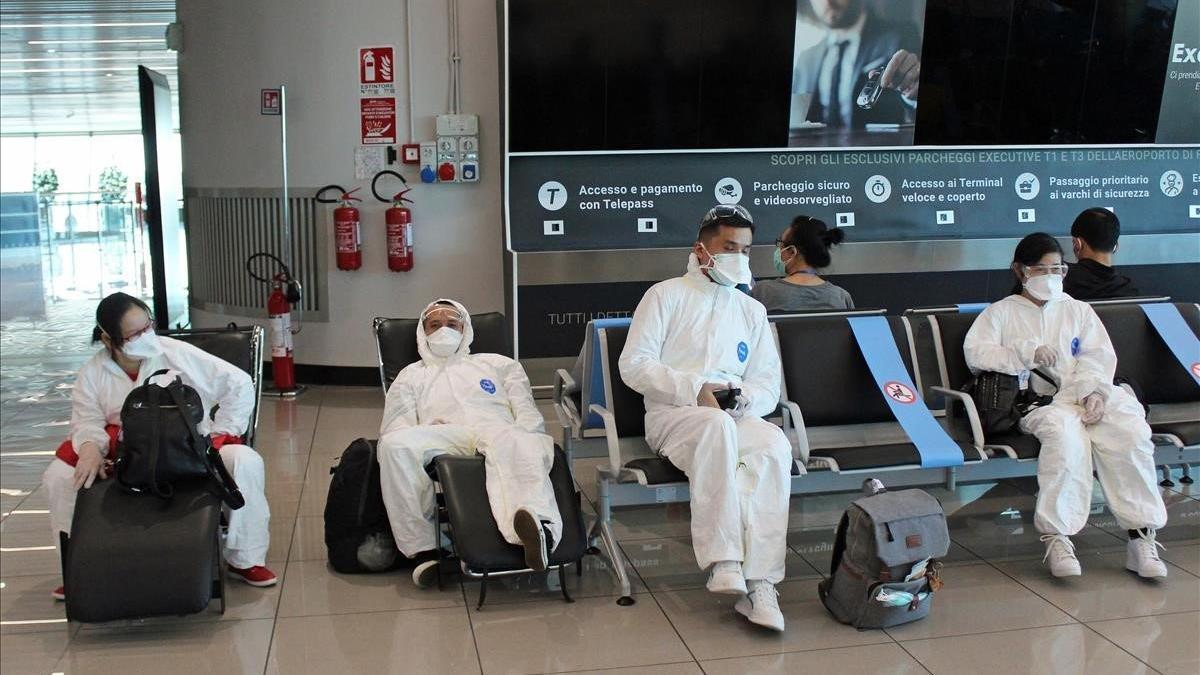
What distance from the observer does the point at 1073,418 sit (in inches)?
164

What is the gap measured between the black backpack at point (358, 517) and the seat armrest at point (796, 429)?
1.53 metres

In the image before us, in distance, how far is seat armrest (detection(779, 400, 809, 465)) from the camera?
402cm

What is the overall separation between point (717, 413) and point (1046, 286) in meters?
1.58

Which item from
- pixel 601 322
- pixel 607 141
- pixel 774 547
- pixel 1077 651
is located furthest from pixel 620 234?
pixel 1077 651

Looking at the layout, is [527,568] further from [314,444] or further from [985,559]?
[314,444]

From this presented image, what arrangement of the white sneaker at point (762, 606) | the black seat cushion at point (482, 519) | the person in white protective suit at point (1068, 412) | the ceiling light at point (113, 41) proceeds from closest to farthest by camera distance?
1. the white sneaker at point (762, 606)
2. the black seat cushion at point (482, 519)
3. the person in white protective suit at point (1068, 412)
4. the ceiling light at point (113, 41)

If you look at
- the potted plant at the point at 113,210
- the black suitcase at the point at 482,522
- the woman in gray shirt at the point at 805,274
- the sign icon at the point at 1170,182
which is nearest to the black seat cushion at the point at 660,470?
the black suitcase at the point at 482,522

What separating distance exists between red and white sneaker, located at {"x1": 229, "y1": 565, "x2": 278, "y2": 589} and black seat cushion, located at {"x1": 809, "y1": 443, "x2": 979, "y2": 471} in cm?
201

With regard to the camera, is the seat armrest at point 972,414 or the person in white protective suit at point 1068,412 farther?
the seat armrest at point 972,414

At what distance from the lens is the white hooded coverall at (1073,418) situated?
4.06m

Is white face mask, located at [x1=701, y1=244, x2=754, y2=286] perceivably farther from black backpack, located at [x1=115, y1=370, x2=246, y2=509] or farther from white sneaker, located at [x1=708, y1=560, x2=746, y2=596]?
black backpack, located at [x1=115, y1=370, x2=246, y2=509]

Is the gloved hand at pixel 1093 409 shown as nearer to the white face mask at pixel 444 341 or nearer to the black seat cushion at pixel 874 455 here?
the black seat cushion at pixel 874 455

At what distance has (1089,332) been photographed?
4500 millimetres

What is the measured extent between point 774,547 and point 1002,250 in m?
4.72
